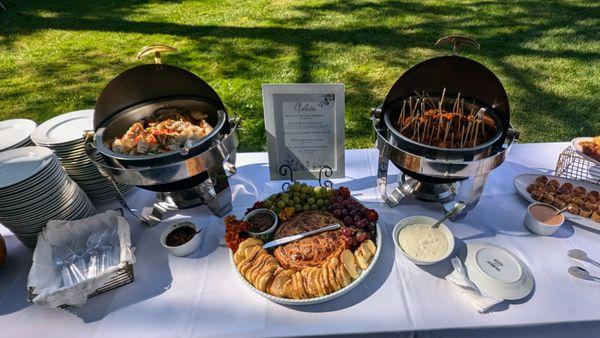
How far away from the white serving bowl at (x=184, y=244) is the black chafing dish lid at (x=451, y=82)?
0.92 metres

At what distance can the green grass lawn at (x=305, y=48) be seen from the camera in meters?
3.78

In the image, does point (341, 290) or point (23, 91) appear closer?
point (341, 290)

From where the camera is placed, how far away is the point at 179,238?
1.43m

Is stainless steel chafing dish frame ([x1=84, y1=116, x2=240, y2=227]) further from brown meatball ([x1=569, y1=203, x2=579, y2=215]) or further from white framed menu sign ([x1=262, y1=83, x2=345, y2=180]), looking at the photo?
brown meatball ([x1=569, y1=203, x2=579, y2=215])

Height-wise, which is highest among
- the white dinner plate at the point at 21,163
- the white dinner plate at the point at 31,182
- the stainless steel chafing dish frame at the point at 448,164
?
the white dinner plate at the point at 21,163

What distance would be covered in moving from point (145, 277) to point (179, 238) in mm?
178

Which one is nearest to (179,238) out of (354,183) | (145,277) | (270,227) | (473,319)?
(145,277)

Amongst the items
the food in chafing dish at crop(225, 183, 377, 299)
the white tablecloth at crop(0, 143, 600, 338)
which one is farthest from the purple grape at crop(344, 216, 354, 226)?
the white tablecloth at crop(0, 143, 600, 338)

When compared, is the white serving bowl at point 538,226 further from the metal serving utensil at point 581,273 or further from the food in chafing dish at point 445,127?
the food in chafing dish at point 445,127

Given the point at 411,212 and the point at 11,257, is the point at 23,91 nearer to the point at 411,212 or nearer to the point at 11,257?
→ the point at 11,257

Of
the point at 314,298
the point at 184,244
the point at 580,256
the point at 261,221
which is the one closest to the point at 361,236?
the point at 314,298

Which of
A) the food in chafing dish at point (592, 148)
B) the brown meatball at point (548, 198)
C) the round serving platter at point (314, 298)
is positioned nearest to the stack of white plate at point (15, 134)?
the round serving platter at point (314, 298)

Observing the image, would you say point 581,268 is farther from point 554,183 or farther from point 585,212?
point 554,183

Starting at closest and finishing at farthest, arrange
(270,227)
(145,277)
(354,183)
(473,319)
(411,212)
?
(473,319), (145,277), (270,227), (411,212), (354,183)
